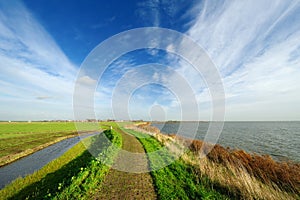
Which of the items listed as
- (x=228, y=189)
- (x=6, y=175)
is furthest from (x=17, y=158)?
(x=228, y=189)

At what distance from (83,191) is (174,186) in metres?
3.69

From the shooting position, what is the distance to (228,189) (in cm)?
703

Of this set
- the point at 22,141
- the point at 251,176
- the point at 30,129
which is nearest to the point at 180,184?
the point at 251,176

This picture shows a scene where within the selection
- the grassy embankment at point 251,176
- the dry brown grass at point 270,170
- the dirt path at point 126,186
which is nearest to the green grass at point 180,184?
the dirt path at point 126,186

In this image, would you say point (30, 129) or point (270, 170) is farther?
point (30, 129)

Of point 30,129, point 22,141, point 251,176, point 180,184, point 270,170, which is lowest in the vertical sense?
point 251,176

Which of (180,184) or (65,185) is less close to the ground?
(65,185)

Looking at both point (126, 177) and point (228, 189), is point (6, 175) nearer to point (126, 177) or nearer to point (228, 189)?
point (126, 177)

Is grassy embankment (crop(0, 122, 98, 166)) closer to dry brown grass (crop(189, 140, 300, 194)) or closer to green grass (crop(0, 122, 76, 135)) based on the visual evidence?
green grass (crop(0, 122, 76, 135))

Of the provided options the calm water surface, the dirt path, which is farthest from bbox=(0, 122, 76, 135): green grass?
the calm water surface

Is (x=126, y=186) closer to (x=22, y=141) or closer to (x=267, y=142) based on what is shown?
(x=22, y=141)

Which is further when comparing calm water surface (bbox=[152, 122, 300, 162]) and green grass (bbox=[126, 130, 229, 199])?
calm water surface (bbox=[152, 122, 300, 162])

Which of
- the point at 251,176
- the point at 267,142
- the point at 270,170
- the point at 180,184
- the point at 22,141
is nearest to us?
the point at 180,184

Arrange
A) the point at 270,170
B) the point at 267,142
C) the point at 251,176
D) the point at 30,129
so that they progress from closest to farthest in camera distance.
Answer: the point at 251,176, the point at 270,170, the point at 267,142, the point at 30,129
